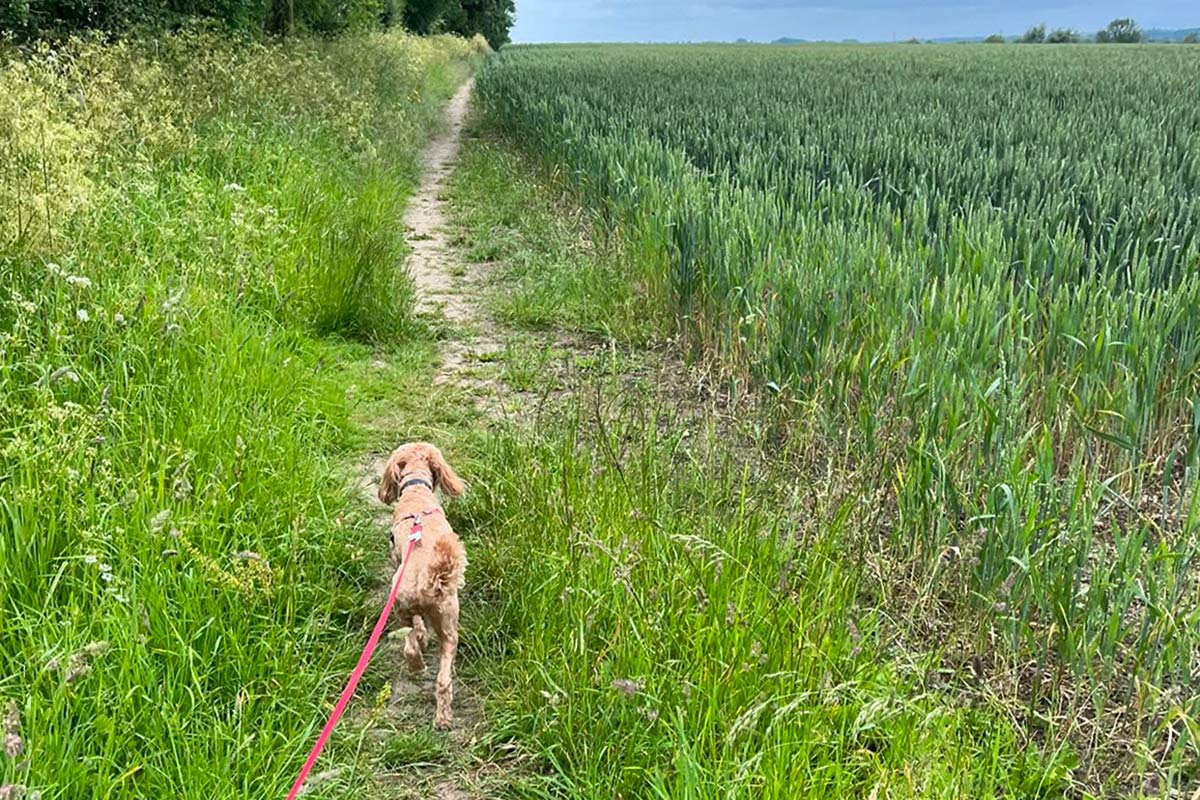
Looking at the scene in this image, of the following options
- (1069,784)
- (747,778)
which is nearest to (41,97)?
(747,778)

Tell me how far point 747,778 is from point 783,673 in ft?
0.99

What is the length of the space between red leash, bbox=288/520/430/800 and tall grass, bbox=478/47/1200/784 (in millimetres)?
1435

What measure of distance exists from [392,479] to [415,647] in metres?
0.72

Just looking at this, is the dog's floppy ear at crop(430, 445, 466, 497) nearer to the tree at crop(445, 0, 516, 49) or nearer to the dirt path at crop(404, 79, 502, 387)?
the dirt path at crop(404, 79, 502, 387)

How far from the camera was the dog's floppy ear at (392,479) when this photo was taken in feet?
10.4

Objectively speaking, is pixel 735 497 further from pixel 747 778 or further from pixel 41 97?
pixel 41 97

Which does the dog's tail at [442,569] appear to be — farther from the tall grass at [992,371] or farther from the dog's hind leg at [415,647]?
the tall grass at [992,371]

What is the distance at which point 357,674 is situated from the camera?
1869 mm

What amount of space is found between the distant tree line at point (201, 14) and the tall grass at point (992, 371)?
249 inches

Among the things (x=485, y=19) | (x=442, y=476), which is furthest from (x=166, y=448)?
(x=485, y=19)

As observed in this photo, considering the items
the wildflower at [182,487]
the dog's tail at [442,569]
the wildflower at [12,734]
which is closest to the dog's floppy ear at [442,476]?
the dog's tail at [442,569]

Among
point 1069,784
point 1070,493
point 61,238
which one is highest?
point 61,238

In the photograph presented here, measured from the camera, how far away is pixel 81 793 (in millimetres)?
1945

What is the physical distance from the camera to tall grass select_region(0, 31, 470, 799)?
7.11 ft
